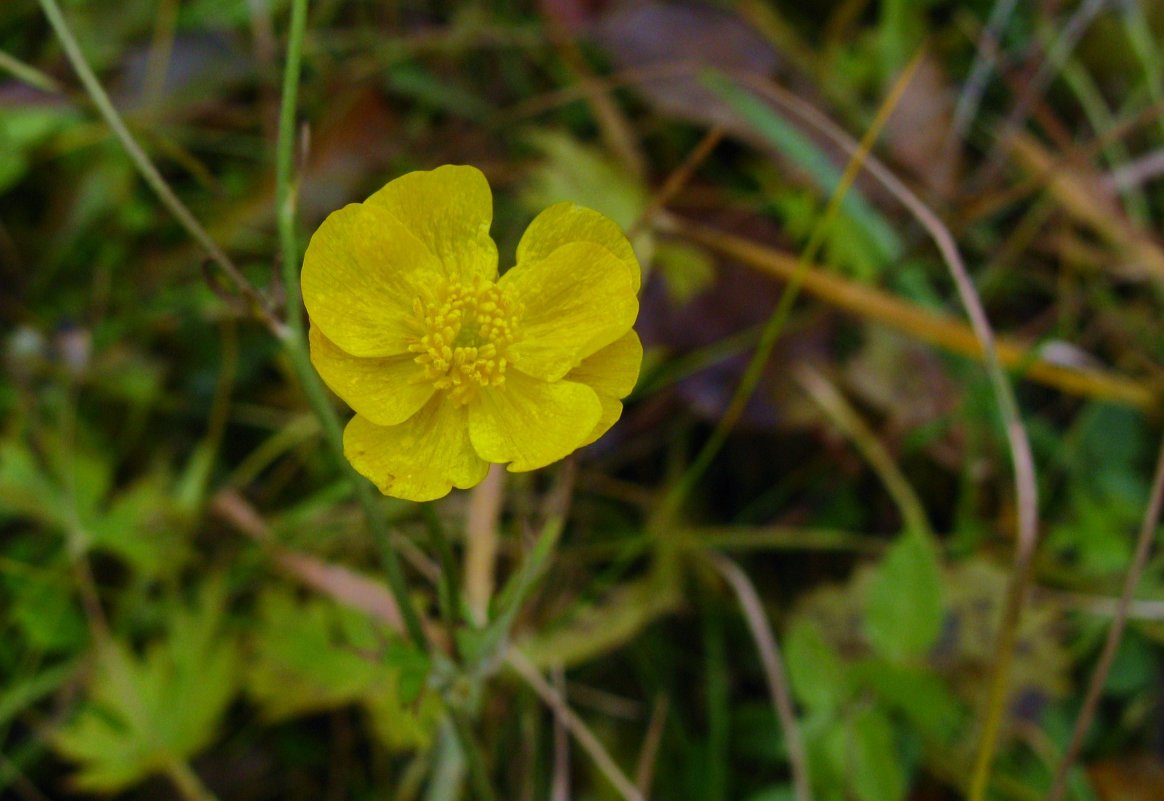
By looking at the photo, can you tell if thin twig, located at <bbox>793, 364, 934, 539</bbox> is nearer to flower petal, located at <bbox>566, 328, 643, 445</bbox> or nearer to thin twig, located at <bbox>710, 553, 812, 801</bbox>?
thin twig, located at <bbox>710, 553, 812, 801</bbox>

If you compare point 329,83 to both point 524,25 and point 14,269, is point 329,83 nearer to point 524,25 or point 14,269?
point 524,25

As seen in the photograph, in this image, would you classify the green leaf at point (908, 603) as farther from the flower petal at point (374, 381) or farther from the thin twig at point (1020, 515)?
the flower petal at point (374, 381)

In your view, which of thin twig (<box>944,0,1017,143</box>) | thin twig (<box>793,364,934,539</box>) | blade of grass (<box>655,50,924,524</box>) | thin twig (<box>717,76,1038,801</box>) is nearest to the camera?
thin twig (<box>717,76,1038,801</box>)

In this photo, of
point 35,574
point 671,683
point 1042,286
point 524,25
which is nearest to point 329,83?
point 524,25

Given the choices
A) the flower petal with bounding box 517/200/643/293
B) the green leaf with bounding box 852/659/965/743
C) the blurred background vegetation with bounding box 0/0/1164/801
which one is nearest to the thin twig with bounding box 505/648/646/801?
the blurred background vegetation with bounding box 0/0/1164/801

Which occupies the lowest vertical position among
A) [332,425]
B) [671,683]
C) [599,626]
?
[671,683]

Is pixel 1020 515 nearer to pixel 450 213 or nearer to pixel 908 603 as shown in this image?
pixel 908 603
